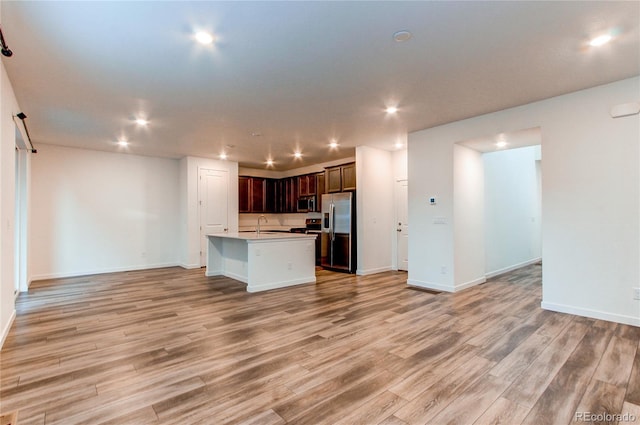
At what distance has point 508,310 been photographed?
4.04 metres

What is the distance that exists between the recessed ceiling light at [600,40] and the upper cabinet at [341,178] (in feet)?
14.8

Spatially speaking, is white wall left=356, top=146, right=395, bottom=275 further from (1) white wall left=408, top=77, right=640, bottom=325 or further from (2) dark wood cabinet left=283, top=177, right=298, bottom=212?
(2) dark wood cabinet left=283, top=177, right=298, bottom=212

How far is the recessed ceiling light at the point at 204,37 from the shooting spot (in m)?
2.51

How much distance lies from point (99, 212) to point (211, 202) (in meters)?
2.30

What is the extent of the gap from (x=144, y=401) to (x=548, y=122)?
199 inches

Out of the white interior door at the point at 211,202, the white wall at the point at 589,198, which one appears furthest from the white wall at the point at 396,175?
the white interior door at the point at 211,202

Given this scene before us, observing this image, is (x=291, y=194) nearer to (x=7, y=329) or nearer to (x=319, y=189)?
(x=319, y=189)

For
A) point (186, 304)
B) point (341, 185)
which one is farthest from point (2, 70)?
point (341, 185)

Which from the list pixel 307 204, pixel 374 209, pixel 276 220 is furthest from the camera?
pixel 276 220

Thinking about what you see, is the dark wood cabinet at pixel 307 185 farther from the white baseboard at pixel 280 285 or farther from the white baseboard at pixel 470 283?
the white baseboard at pixel 470 283

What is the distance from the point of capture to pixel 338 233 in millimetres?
6930

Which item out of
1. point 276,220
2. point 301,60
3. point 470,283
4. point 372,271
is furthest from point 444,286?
point 276,220

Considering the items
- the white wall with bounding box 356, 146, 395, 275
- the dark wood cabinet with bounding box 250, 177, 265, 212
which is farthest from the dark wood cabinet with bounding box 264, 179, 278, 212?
the white wall with bounding box 356, 146, 395, 275

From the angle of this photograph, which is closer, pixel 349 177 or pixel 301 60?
pixel 301 60
